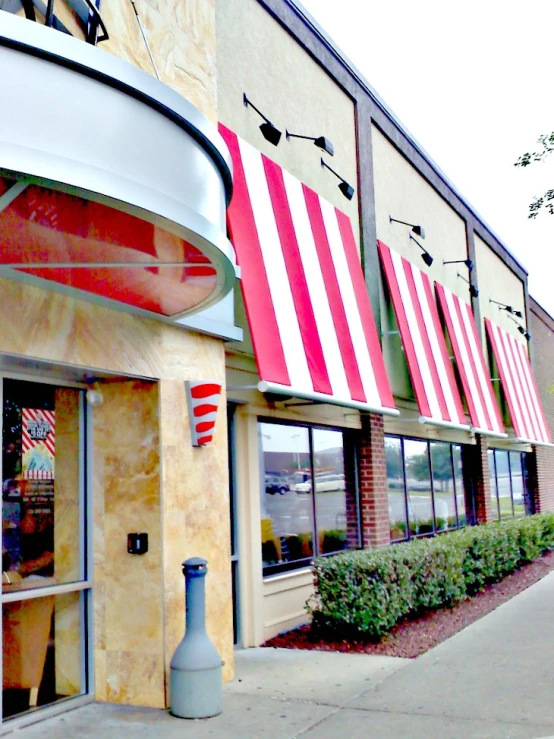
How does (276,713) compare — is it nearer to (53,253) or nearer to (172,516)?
(172,516)

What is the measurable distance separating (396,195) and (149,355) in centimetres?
865

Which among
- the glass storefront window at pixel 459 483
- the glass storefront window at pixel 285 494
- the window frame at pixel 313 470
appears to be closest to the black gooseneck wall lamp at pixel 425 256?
the window frame at pixel 313 470

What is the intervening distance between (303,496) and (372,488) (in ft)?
5.15

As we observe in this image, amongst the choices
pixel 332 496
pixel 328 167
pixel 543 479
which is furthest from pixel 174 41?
pixel 543 479

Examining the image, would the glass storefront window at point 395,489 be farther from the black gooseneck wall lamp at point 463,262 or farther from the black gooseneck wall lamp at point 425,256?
the black gooseneck wall lamp at point 463,262

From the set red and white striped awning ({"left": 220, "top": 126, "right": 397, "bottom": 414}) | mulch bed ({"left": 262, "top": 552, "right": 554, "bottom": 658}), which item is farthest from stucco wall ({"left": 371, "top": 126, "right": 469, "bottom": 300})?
mulch bed ({"left": 262, "top": 552, "right": 554, "bottom": 658})

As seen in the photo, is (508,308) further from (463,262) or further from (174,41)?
(174,41)

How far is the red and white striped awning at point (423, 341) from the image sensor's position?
12086 millimetres

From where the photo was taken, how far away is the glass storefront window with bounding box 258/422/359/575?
9.59 meters

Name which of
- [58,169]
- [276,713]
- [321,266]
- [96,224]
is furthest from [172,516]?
[321,266]

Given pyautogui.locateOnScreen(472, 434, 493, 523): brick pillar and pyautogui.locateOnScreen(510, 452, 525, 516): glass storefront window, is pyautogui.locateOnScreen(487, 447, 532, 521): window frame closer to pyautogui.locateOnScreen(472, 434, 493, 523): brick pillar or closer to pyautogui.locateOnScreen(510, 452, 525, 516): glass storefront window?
pyautogui.locateOnScreen(510, 452, 525, 516): glass storefront window

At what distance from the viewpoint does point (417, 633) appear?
923 centimetres

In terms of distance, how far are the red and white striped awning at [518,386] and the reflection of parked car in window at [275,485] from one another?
9131 millimetres

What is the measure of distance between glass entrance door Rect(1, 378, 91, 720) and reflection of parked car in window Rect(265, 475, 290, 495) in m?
3.25
